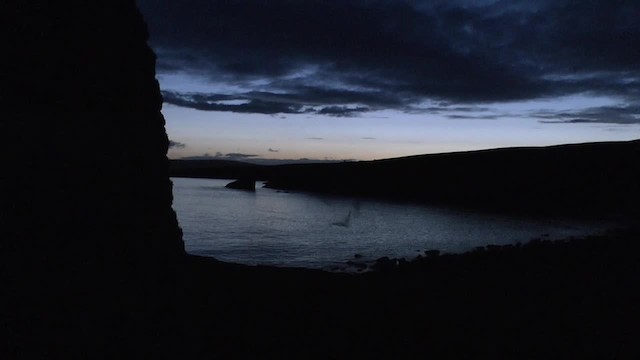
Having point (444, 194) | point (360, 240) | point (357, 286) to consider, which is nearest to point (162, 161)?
point (357, 286)

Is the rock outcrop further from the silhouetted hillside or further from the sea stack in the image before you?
the sea stack

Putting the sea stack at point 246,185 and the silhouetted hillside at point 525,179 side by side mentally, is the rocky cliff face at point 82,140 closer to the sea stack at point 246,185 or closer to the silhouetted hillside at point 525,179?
the silhouetted hillside at point 525,179

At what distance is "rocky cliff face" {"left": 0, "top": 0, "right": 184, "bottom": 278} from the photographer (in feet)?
16.5

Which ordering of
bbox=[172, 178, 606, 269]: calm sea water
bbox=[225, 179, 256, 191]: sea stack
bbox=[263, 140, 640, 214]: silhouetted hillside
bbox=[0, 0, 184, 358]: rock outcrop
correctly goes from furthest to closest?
bbox=[225, 179, 256, 191]: sea stack, bbox=[263, 140, 640, 214]: silhouetted hillside, bbox=[172, 178, 606, 269]: calm sea water, bbox=[0, 0, 184, 358]: rock outcrop

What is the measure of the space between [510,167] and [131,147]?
122m

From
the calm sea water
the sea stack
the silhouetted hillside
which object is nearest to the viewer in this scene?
the calm sea water

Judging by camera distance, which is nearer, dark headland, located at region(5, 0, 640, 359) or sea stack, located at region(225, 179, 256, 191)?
dark headland, located at region(5, 0, 640, 359)

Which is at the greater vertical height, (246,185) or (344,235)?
(246,185)

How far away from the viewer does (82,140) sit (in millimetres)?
5832

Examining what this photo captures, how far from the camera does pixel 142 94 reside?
7.11 metres

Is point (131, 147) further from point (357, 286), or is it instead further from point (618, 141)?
point (618, 141)

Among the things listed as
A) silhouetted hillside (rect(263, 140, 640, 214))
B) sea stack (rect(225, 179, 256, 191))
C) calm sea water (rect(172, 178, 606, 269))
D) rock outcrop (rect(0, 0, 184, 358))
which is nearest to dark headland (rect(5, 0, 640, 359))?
rock outcrop (rect(0, 0, 184, 358))

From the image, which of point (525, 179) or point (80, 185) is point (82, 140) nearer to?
point (80, 185)

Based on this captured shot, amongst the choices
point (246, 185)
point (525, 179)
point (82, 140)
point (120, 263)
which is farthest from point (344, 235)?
point (246, 185)
